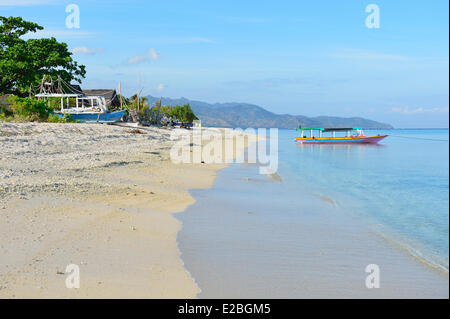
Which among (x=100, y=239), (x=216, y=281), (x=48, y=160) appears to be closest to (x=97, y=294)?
(x=216, y=281)

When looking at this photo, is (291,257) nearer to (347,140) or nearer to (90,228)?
(90,228)

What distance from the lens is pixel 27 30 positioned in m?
39.9

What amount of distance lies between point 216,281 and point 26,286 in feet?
7.40

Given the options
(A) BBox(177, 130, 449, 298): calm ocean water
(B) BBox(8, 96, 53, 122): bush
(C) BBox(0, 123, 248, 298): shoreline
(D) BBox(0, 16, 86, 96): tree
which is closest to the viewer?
(C) BBox(0, 123, 248, 298): shoreline

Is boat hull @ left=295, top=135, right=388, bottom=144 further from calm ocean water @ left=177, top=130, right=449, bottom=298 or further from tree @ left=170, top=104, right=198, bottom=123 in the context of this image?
calm ocean water @ left=177, top=130, right=449, bottom=298

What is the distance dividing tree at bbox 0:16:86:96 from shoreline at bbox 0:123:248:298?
25934 mm

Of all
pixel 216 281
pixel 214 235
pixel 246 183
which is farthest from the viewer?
pixel 246 183

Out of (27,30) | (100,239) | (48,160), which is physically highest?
(27,30)

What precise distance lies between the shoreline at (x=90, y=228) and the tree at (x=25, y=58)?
85.1ft

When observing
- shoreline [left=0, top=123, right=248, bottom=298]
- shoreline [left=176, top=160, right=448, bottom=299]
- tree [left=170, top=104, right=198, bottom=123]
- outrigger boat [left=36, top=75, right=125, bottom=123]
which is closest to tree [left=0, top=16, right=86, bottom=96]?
outrigger boat [left=36, top=75, right=125, bottom=123]

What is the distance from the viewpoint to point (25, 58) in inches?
1473

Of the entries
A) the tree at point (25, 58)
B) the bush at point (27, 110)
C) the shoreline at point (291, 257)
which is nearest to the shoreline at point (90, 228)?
the shoreline at point (291, 257)

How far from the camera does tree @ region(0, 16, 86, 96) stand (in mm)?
36906
